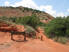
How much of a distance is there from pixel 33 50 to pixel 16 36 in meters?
7.26

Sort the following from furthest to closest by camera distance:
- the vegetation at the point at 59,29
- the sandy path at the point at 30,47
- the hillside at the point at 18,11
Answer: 1. the hillside at the point at 18,11
2. the vegetation at the point at 59,29
3. the sandy path at the point at 30,47

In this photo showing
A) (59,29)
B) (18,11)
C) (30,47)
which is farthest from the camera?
(18,11)

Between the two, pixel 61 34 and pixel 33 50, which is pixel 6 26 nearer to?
pixel 61 34

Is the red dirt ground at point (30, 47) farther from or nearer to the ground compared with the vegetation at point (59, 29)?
nearer to the ground

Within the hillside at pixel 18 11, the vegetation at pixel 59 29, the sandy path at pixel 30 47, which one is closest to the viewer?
the sandy path at pixel 30 47

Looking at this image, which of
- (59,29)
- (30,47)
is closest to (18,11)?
(59,29)

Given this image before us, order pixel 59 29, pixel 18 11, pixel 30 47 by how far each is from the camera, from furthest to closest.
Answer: pixel 18 11
pixel 59 29
pixel 30 47

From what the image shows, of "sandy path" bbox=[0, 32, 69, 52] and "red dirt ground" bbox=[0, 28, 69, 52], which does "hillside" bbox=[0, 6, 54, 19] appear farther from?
"sandy path" bbox=[0, 32, 69, 52]

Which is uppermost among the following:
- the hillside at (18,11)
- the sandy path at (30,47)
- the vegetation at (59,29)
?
the hillside at (18,11)

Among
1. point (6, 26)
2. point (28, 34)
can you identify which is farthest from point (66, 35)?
point (6, 26)

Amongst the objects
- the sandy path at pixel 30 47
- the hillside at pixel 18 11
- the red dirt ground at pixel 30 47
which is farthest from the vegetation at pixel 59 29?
the hillside at pixel 18 11

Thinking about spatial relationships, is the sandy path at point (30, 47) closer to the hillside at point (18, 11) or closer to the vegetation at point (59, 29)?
the vegetation at point (59, 29)

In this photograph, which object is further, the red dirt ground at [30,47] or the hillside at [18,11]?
the hillside at [18,11]

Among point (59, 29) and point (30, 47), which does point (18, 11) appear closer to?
point (59, 29)
